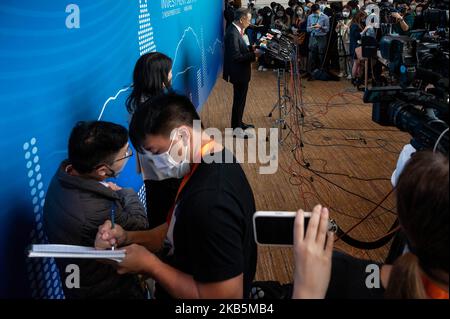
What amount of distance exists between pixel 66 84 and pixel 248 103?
5.17m

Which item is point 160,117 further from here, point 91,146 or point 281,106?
point 281,106

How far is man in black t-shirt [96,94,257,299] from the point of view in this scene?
1.03 metres

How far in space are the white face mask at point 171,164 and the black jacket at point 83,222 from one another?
0.24 metres

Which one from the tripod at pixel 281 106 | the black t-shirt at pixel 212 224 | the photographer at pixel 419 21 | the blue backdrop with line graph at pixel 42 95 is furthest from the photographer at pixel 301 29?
the black t-shirt at pixel 212 224

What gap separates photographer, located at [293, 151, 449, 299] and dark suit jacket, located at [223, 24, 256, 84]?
3.97m

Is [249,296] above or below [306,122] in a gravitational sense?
above

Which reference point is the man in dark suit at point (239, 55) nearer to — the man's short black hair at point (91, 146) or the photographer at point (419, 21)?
the photographer at point (419, 21)

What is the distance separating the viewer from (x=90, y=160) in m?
1.42

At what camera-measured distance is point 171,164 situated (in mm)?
1302

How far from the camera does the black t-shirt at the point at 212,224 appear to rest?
3.36 feet

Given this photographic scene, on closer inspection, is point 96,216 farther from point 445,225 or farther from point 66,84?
point 445,225

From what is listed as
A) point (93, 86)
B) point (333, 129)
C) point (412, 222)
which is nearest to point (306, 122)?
point (333, 129)

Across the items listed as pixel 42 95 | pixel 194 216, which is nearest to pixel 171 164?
pixel 194 216
